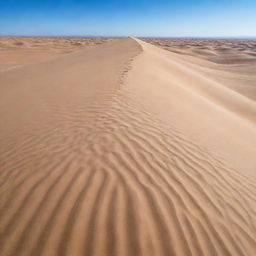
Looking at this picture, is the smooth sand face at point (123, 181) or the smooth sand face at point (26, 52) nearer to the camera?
the smooth sand face at point (123, 181)

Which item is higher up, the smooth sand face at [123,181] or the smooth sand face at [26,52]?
the smooth sand face at [123,181]

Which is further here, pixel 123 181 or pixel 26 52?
pixel 26 52

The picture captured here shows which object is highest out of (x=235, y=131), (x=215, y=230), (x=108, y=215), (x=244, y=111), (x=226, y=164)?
(x=108, y=215)

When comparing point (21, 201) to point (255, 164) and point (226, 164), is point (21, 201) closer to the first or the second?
→ point (226, 164)

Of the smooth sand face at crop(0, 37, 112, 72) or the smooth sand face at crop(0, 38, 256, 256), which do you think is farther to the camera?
the smooth sand face at crop(0, 37, 112, 72)

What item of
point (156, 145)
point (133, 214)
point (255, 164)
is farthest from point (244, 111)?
point (133, 214)

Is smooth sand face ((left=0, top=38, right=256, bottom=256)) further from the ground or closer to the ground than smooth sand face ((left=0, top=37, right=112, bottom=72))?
further from the ground

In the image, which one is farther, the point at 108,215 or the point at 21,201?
the point at 21,201

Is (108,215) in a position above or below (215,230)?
above
